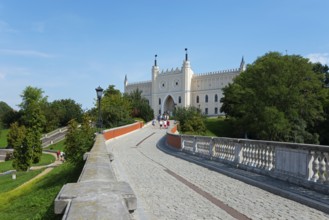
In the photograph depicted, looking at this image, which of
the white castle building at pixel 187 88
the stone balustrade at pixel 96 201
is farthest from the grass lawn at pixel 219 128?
the stone balustrade at pixel 96 201

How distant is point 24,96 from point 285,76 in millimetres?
71784

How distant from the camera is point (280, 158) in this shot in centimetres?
1068

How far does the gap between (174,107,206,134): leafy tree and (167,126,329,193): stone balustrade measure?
3789cm

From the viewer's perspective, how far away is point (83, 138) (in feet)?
63.5

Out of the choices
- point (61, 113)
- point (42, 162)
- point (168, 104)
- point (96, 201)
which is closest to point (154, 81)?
point (168, 104)

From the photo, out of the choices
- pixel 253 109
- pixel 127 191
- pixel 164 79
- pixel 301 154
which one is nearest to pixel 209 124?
pixel 253 109

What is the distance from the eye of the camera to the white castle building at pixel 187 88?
109750mm

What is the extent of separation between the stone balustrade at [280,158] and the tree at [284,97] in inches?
1488

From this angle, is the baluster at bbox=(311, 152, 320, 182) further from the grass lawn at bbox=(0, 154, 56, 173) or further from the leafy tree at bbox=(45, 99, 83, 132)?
the leafy tree at bbox=(45, 99, 83, 132)

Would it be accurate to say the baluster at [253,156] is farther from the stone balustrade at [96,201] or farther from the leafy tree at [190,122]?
the leafy tree at [190,122]

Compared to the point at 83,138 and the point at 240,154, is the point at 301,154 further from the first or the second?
the point at 83,138

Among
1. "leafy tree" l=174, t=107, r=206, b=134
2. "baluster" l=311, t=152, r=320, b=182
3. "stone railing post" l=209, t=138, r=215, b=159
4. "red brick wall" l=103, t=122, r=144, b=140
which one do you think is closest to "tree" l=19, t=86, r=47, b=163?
"red brick wall" l=103, t=122, r=144, b=140

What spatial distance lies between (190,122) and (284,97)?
13930 mm

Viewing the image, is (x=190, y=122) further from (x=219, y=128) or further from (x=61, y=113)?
(x=61, y=113)
